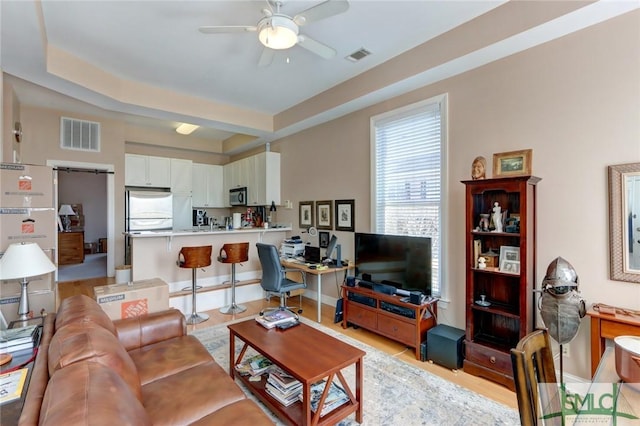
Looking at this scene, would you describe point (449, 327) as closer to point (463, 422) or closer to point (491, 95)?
point (463, 422)

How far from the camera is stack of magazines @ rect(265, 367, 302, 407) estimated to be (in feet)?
6.57

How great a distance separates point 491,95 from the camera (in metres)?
2.83

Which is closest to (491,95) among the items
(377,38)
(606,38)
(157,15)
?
(606,38)

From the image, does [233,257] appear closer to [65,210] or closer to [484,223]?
[484,223]

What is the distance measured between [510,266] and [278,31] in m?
2.63

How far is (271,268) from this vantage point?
3.93 m

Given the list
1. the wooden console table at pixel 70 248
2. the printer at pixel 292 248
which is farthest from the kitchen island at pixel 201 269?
the wooden console table at pixel 70 248

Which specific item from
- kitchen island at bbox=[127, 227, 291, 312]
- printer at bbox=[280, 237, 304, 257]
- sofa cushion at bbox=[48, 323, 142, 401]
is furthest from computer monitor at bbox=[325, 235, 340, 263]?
sofa cushion at bbox=[48, 323, 142, 401]

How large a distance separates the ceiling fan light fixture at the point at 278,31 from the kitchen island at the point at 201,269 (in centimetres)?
298

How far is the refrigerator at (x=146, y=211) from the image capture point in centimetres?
565

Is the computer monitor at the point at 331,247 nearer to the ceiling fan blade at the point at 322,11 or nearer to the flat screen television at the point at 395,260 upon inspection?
the flat screen television at the point at 395,260

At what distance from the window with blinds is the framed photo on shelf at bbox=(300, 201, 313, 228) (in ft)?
4.41

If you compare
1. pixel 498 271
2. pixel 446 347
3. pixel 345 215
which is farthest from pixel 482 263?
pixel 345 215

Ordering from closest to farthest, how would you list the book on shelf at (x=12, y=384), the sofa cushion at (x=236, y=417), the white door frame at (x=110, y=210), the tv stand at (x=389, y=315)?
1. the book on shelf at (x=12, y=384)
2. the sofa cushion at (x=236, y=417)
3. the tv stand at (x=389, y=315)
4. the white door frame at (x=110, y=210)
